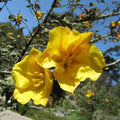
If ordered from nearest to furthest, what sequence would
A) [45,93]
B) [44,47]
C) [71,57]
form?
[45,93] < [71,57] < [44,47]

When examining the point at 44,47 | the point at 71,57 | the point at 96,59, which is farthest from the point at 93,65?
the point at 44,47

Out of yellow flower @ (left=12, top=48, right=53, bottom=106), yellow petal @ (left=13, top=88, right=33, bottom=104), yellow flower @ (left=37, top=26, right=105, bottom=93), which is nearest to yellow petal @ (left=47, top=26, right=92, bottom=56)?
yellow flower @ (left=37, top=26, right=105, bottom=93)

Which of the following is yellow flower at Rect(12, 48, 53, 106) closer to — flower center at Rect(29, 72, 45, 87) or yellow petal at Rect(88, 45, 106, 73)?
flower center at Rect(29, 72, 45, 87)

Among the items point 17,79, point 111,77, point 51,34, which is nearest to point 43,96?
point 17,79

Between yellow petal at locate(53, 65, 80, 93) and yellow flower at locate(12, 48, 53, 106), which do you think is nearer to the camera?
yellow petal at locate(53, 65, 80, 93)

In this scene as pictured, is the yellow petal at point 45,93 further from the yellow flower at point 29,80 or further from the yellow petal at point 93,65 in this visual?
the yellow petal at point 93,65

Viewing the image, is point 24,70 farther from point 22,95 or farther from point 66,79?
point 66,79

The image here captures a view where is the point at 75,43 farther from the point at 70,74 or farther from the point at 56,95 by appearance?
the point at 56,95
